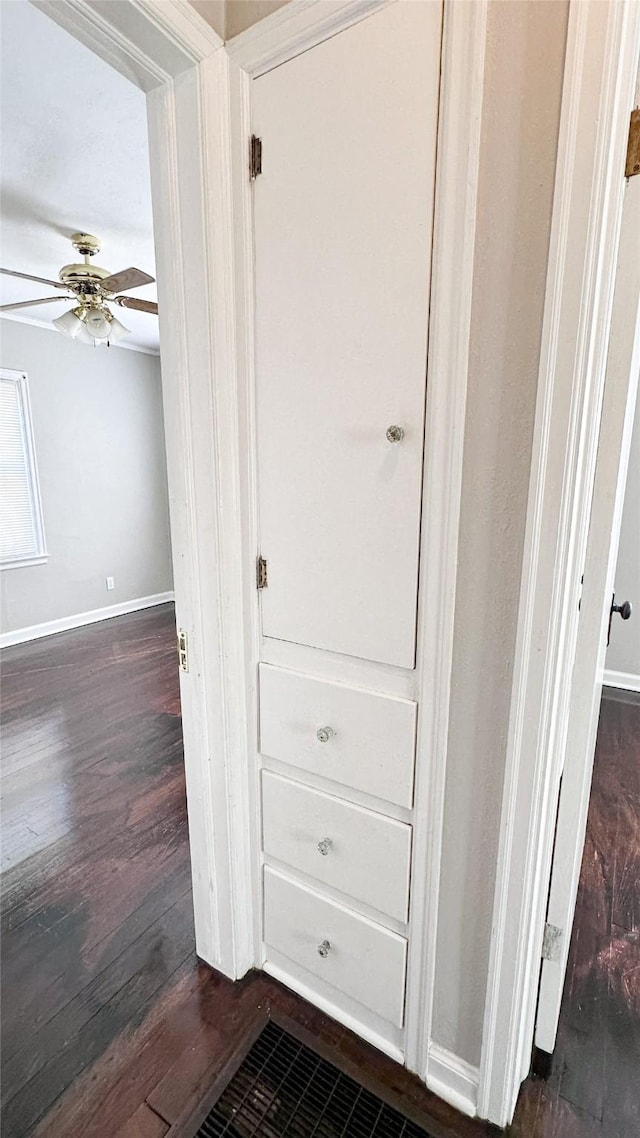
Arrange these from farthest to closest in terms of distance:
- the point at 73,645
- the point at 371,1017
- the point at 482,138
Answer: the point at 73,645 → the point at 371,1017 → the point at 482,138

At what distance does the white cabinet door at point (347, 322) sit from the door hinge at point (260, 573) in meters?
0.03

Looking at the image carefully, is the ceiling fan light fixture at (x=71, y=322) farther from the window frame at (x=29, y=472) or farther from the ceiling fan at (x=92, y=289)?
the window frame at (x=29, y=472)

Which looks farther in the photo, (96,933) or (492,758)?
(96,933)

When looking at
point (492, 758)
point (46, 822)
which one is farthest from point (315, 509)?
point (46, 822)

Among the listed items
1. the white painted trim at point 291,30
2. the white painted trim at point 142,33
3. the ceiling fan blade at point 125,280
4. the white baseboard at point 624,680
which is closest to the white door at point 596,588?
the white painted trim at point 291,30

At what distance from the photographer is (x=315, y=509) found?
1.09m

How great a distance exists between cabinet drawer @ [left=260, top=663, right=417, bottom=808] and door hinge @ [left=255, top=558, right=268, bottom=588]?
202 mm

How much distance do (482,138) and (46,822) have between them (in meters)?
2.54

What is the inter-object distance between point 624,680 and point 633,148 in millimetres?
3253

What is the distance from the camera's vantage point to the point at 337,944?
126 centimetres

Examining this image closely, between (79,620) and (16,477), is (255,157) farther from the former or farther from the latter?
(79,620)

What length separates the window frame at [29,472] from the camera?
4.15 meters

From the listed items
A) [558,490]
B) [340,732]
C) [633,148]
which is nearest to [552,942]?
[340,732]

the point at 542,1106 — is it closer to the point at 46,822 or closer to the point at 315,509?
the point at 315,509
